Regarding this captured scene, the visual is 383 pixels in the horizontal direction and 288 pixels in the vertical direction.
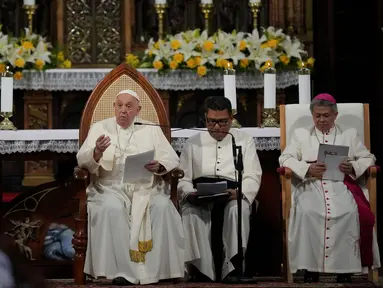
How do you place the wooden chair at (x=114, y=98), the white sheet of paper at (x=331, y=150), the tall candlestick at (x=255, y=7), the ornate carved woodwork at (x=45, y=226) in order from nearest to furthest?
the white sheet of paper at (x=331, y=150) → the wooden chair at (x=114, y=98) → the ornate carved woodwork at (x=45, y=226) → the tall candlestick at (x=255, y=7)

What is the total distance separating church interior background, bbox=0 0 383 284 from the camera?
877cm

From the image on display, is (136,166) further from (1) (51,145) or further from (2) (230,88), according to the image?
(2) (230,88)

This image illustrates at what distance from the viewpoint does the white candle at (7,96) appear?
21.8ft

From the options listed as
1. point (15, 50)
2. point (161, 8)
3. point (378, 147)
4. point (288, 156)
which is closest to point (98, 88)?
point (288, 156)

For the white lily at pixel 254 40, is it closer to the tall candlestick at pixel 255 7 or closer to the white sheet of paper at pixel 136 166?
the tall candlestick at pixel 255 7

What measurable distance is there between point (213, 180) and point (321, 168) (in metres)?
0.71

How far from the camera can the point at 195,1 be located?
9477 millimetres

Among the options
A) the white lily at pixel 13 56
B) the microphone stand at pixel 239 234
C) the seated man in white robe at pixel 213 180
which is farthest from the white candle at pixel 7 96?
the microphone stand at pixel 239 234

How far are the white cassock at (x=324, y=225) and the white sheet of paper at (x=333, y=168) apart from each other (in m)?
0.04

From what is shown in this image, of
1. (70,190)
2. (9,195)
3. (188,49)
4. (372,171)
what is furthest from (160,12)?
(372,171)

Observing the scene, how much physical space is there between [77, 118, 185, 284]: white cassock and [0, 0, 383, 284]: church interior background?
103 inches

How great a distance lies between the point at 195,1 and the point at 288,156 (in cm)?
395

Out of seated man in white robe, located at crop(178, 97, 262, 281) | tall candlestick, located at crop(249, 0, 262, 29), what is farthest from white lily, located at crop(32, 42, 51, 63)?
seated man in white robe, located at crop(178, 97, 262, 281)

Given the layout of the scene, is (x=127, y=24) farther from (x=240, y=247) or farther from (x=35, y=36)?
(x=240, y=247)
